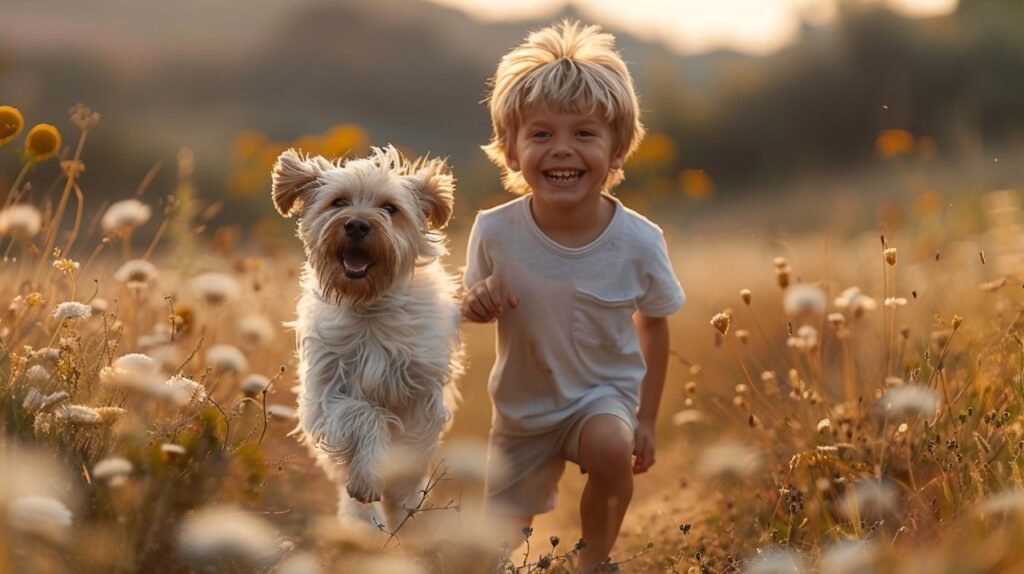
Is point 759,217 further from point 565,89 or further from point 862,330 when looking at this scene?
point 565,89

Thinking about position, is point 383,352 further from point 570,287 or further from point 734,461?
point 734,461

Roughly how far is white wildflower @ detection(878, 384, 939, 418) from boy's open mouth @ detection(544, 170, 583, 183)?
1.38 metres

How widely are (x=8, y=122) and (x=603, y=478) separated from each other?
95.8 inches

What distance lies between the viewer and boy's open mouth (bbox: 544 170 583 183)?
4.63 m

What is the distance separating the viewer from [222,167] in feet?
56.9

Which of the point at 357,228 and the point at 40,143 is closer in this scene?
the point at 357,228

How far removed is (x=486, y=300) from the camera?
14.9 feet

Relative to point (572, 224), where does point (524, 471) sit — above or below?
below

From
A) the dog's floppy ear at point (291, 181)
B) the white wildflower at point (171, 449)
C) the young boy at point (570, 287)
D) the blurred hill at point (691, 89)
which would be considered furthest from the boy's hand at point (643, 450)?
the blurred hill at point (691, 89)

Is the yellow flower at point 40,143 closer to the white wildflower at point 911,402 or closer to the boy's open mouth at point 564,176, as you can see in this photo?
the boy's open mouth at point 564,176

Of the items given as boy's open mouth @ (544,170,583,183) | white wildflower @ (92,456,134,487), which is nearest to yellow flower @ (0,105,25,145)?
white wildflower @ (92,456,134,487)

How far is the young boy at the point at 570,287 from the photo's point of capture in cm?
461

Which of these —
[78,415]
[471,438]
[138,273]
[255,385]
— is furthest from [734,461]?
[138,273]

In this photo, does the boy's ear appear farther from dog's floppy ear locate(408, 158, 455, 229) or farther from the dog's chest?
the dog's chest
